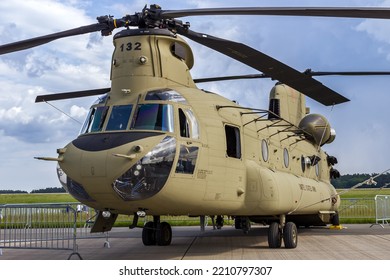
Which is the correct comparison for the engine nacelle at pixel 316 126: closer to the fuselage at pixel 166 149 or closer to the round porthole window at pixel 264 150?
the round porthole window at pixel 264 150

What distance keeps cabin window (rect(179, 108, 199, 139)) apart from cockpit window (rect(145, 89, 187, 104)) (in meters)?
0.26

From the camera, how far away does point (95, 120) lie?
34.8 ft

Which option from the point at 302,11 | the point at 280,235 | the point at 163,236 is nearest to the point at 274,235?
the point at 280,235

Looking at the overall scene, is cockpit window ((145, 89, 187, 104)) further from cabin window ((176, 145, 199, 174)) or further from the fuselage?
cabin window ((176, 145, 199, 174))

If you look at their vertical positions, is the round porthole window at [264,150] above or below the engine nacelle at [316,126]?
below

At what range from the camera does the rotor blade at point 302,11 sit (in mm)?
8375

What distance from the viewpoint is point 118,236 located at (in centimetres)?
1720

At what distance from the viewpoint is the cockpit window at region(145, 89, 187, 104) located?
10453 millimetres

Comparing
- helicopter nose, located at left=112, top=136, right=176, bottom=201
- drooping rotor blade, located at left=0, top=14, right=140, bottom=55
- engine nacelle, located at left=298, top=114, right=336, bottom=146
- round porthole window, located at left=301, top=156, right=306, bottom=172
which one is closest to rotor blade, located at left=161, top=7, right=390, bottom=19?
drooping rotor blade, located at left=0, top=14, right=140, bottom=55

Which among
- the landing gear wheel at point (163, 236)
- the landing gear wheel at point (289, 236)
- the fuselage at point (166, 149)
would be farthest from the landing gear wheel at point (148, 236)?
the landing gear wheel at point (289, 236)

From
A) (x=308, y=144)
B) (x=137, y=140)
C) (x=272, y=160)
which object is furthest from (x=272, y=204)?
(x=308, y=144)

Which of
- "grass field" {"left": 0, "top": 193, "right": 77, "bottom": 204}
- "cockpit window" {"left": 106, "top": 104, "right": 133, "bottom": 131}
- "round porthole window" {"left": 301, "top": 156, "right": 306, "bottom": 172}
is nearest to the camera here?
"cockpit window" {"left": 106, "top": 104, "right": 133, "bottom": 131}

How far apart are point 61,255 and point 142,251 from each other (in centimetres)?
181

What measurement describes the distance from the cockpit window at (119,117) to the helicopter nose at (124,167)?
0.56m
